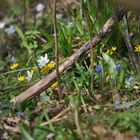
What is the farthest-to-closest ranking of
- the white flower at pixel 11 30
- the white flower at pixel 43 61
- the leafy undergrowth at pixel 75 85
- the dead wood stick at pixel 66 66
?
the white flower at pixel 11 30, the white flower at pixel 43 61, the dead wood stick at pixel 66 66, the leafy undergrowth at pixel 75 85

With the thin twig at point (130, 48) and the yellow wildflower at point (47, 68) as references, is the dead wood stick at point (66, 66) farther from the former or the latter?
the yellow wildflower at point (47, 68)

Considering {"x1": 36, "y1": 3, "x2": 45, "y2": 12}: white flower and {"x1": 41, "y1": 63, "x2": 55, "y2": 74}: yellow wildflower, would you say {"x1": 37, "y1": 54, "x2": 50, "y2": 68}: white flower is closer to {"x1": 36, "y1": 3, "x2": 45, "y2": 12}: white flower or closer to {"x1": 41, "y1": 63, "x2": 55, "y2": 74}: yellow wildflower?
{"x1": 41, "y1": 63, "x2": 55, "y2": 74}: yellow wildflower

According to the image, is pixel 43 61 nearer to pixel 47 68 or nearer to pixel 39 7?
pixel 47 68

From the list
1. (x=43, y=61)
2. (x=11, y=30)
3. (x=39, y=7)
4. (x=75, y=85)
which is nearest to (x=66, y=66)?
(x=75, y=85)

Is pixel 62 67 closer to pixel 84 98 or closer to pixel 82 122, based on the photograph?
pixel 84 98

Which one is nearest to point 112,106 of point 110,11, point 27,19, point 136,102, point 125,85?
point 136,102

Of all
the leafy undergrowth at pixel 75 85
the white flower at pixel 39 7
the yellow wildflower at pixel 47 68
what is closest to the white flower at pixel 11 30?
the leafy undergrowth at pixel 75 85
